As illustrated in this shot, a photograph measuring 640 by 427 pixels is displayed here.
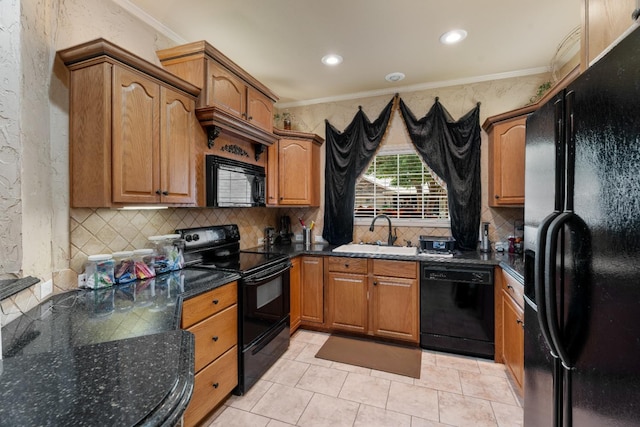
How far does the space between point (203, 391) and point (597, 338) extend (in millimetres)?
1895

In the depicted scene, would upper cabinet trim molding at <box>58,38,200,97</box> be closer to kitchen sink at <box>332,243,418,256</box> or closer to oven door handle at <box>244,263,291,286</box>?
oven door handle at <box>244,263,291,286</box>

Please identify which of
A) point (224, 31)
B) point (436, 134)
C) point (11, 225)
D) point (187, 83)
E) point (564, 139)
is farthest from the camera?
point (436, 134)

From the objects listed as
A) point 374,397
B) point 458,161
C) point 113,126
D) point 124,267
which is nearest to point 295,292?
point 374,397

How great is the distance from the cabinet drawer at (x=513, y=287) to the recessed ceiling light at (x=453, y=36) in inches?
77.9

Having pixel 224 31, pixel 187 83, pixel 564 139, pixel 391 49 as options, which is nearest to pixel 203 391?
pixel 187 83

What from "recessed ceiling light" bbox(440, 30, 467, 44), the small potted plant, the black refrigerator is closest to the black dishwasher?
the black refrigerator

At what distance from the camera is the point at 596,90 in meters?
0.79

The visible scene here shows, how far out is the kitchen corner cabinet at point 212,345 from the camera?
1.65 meters

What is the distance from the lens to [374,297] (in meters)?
2.87

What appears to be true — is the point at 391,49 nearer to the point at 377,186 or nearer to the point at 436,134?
the point at 436,134

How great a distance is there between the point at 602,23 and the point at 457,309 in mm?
2266

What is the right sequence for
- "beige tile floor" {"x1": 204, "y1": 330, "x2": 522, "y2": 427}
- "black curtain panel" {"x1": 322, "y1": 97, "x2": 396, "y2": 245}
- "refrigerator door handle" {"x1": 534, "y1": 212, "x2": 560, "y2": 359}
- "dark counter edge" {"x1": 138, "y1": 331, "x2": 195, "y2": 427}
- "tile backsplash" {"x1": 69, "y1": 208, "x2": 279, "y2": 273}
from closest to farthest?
"dark counter edge" {"x1": 138, "y1": 331, "x2": 195, "y2": 427}
"refrigerator door handle" {"x1": 534, "y1": 212, "x2": 560, "y2": 359}
"tile backsplash" {"x1": 69, "y1": 208, "x2": 279, "y2": 273}
"beige tile floor" {"x1": 204, "y1": 330, "x2": 522, "y2": 427}
"black curtain panel" {"x1": 322, "y1": 97, "x2": 396, "y2": 245}

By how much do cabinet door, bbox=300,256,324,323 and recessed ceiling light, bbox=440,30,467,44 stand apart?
232 cm

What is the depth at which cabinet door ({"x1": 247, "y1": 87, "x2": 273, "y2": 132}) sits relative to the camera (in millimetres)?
2547
